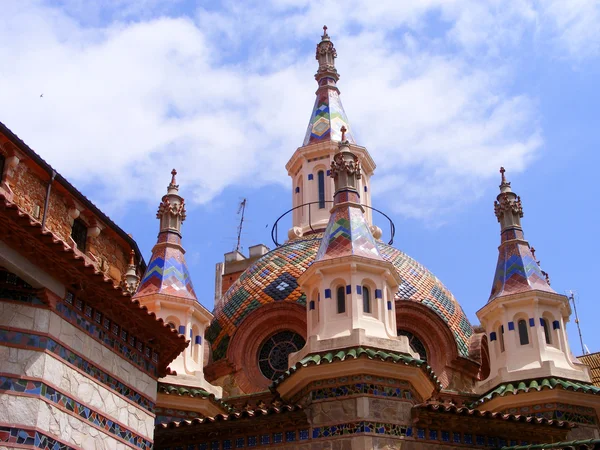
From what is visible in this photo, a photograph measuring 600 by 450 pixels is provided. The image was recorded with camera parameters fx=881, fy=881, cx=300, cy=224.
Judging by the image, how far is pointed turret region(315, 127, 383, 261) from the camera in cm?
1658

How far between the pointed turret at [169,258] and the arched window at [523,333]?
693 centimetres

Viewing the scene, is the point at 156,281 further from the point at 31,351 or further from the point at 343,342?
the point at 31,351

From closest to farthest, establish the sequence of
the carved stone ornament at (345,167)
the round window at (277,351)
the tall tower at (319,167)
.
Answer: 1. the carved stone ornament at (345,167)
2. the round window at (277,351)
3. the tall tower at (319,167)

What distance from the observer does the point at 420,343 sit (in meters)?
19.8

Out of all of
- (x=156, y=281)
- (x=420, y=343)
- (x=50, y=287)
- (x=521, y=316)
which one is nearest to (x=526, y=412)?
(x=521, y=316)

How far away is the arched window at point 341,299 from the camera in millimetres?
15914

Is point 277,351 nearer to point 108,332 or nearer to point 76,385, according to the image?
point 108,332

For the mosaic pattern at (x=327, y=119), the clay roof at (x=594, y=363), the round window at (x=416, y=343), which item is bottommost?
the round window at (x=416, y=343)

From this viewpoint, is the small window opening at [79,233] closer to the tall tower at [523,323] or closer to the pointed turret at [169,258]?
the pointed turret at [169,258]

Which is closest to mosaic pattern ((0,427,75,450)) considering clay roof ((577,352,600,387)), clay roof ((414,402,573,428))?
clay roof ((414,402,573,428))

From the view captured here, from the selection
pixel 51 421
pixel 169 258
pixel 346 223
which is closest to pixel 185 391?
pixel 169 258

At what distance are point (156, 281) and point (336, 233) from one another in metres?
4.42

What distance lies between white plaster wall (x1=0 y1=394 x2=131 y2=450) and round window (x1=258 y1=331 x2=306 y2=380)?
8.60 m

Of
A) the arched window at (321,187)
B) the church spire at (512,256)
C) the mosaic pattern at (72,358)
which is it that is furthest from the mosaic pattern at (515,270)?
the mosaic pattern at (72,358)
